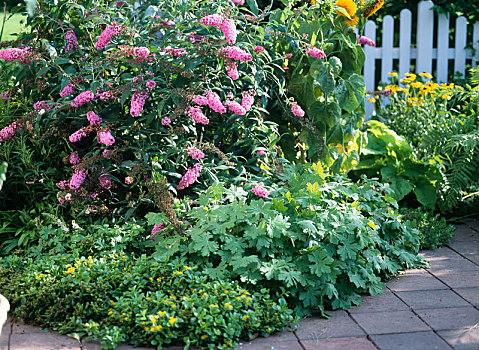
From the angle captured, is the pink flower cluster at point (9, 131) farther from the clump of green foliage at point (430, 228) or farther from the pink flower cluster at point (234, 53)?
the clump of green foliage at point (430, 228)

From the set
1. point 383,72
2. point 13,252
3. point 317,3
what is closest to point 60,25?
point 13,252

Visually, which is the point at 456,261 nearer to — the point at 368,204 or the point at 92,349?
the point at 368,204

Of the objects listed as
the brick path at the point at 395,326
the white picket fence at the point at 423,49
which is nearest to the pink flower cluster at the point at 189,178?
the brick path at the point at 395,326

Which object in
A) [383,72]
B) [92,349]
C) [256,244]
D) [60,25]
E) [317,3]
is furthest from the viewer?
[383,72]

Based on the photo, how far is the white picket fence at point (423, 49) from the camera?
6.45m

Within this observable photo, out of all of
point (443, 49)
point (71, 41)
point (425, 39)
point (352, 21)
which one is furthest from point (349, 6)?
point (443, 49)

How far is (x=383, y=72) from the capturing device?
6.49 meters

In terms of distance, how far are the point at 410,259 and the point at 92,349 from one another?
2.14 meters

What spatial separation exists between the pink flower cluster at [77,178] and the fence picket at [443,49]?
4.45 m

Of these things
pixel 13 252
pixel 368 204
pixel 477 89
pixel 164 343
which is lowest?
pixel 164 343

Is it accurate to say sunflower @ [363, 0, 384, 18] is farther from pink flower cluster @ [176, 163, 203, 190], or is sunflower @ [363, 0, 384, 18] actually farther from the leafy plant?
pink flower cluster @ [176, 163, 203, 190]

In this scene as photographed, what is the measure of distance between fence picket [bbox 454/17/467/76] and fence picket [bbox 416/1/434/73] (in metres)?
0.30

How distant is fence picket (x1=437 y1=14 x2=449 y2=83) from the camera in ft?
21.4

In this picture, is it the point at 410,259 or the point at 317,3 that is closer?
the point at 410,259
